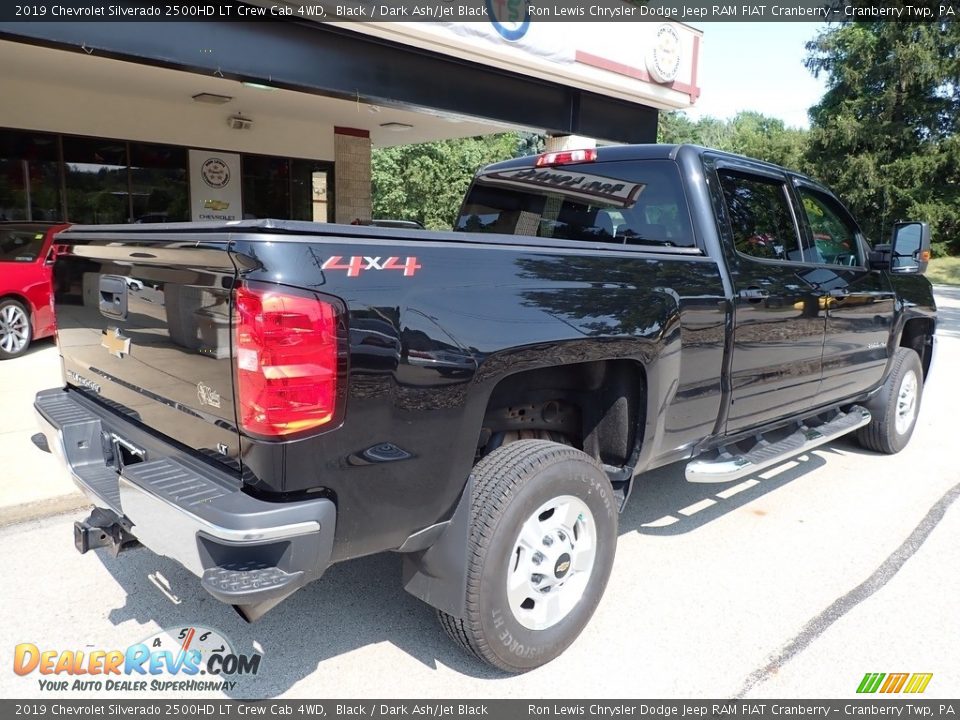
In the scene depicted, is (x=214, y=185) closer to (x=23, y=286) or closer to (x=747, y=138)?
(x=23, y=286)

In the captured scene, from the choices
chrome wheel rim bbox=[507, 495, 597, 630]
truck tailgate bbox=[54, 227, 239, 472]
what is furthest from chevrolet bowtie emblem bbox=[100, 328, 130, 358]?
chrome wheel rim bbox=[507, 495, 597, 630]

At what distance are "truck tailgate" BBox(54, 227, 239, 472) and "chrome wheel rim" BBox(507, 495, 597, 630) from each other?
1.13 m

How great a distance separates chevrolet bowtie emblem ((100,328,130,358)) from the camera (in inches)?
106

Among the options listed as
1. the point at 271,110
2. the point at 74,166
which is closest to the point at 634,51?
the point at 271,110

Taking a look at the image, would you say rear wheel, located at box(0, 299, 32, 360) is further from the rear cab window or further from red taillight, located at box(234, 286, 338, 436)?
red taillight, located at box(234, 286, 338, 436)

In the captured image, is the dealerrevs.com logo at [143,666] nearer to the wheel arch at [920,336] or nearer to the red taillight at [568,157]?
the red taillight at [568,157]

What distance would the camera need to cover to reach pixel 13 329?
8.21 m

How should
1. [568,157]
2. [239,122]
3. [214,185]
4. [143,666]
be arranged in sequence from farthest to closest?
[214,185], [239,122], [568,157], [143,666]

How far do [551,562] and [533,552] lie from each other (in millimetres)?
107

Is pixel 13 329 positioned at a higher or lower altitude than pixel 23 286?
lower

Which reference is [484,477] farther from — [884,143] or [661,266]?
[884,143]

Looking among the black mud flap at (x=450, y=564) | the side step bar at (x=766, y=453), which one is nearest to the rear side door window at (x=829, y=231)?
the side step bar at (x=766, y=453)

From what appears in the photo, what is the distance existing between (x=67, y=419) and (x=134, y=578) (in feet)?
3.11

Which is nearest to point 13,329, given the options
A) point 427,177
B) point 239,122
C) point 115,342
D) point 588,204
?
point 239,122
